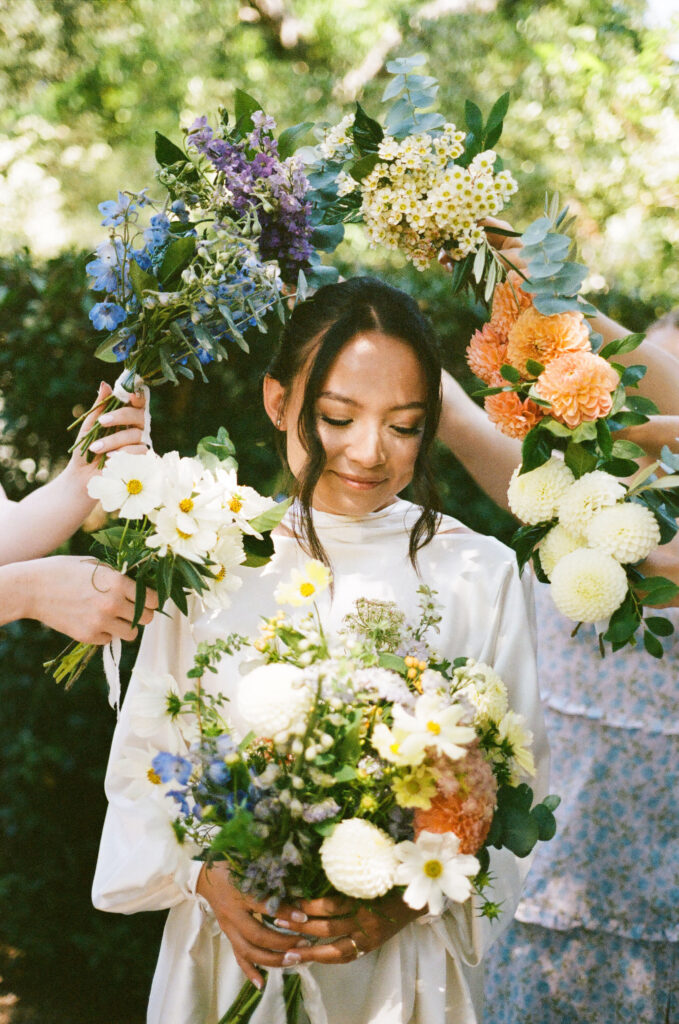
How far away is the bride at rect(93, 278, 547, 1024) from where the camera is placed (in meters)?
1.68

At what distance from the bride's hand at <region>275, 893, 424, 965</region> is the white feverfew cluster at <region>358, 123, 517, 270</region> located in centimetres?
123

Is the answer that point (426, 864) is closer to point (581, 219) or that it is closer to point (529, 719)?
point (529, 719)

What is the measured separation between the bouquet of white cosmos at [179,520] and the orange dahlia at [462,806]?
53 centimetres

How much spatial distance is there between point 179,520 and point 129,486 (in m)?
0.12

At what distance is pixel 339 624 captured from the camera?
1.87 meters

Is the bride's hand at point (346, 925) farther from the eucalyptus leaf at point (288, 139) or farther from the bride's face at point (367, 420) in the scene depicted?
the eucalyptus leaf at point (288, 139)

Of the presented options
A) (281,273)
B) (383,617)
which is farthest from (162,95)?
(383,617)

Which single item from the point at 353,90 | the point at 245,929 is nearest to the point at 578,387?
the point at 245,929

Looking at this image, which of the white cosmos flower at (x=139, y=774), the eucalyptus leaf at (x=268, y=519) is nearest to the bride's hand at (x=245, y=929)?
the white cosmos flower at (x=139, y=774)

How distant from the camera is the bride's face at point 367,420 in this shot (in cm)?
187

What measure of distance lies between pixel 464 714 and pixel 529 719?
507mm

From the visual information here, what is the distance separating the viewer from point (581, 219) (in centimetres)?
907

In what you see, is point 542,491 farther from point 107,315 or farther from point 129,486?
point 107,315

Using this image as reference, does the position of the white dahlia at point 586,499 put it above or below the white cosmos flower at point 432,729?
above
